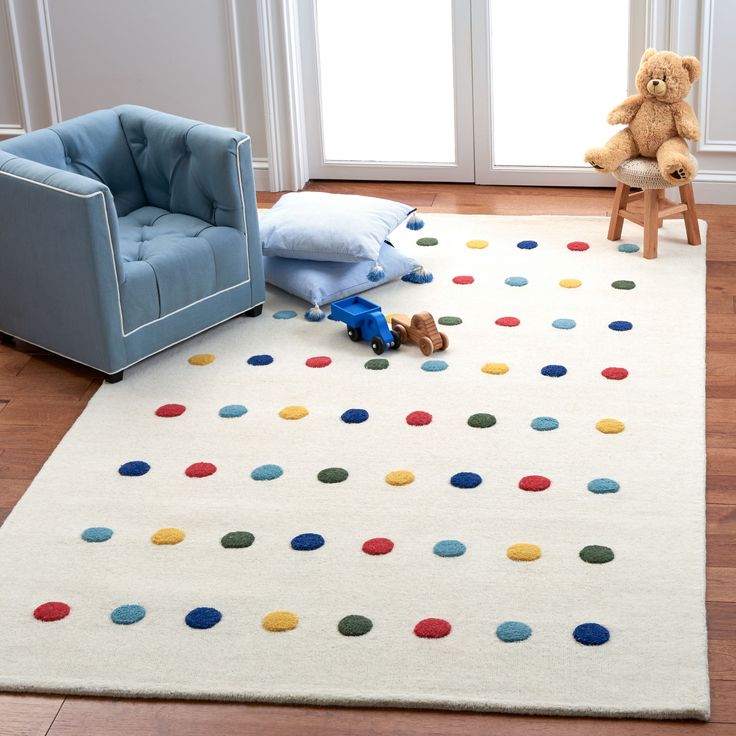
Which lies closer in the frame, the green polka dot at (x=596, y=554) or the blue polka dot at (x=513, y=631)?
the blue polka dot at (x=513, y=631)

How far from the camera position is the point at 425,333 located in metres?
3.50

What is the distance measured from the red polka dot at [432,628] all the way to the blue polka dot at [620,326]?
1.49 metres

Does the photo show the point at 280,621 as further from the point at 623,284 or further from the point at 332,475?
the point at 623,284

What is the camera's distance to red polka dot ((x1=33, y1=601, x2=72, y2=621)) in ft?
8.10

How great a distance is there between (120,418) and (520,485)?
3.80ft

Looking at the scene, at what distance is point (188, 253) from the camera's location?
3.52 m

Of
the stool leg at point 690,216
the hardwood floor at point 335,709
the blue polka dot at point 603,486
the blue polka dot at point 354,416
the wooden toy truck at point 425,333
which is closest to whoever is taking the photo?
the hardwood floor at point 335,709

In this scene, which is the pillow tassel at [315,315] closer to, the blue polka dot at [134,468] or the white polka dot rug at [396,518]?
the white polka dot rug at [396,518]

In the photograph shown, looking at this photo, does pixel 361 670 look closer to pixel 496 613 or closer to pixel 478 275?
pixel 496 613

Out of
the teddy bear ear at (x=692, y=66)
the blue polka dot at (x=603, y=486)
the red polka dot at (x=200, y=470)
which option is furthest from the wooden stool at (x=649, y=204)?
the red polka dot at (x=200, y=470)

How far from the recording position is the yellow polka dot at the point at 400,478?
2861 millimetres

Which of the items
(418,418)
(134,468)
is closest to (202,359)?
(134,468)


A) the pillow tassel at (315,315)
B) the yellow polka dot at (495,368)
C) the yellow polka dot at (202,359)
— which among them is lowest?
the yellow polka dot at (495,368)

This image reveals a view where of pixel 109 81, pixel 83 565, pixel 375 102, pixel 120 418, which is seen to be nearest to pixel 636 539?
pixel 83 565
